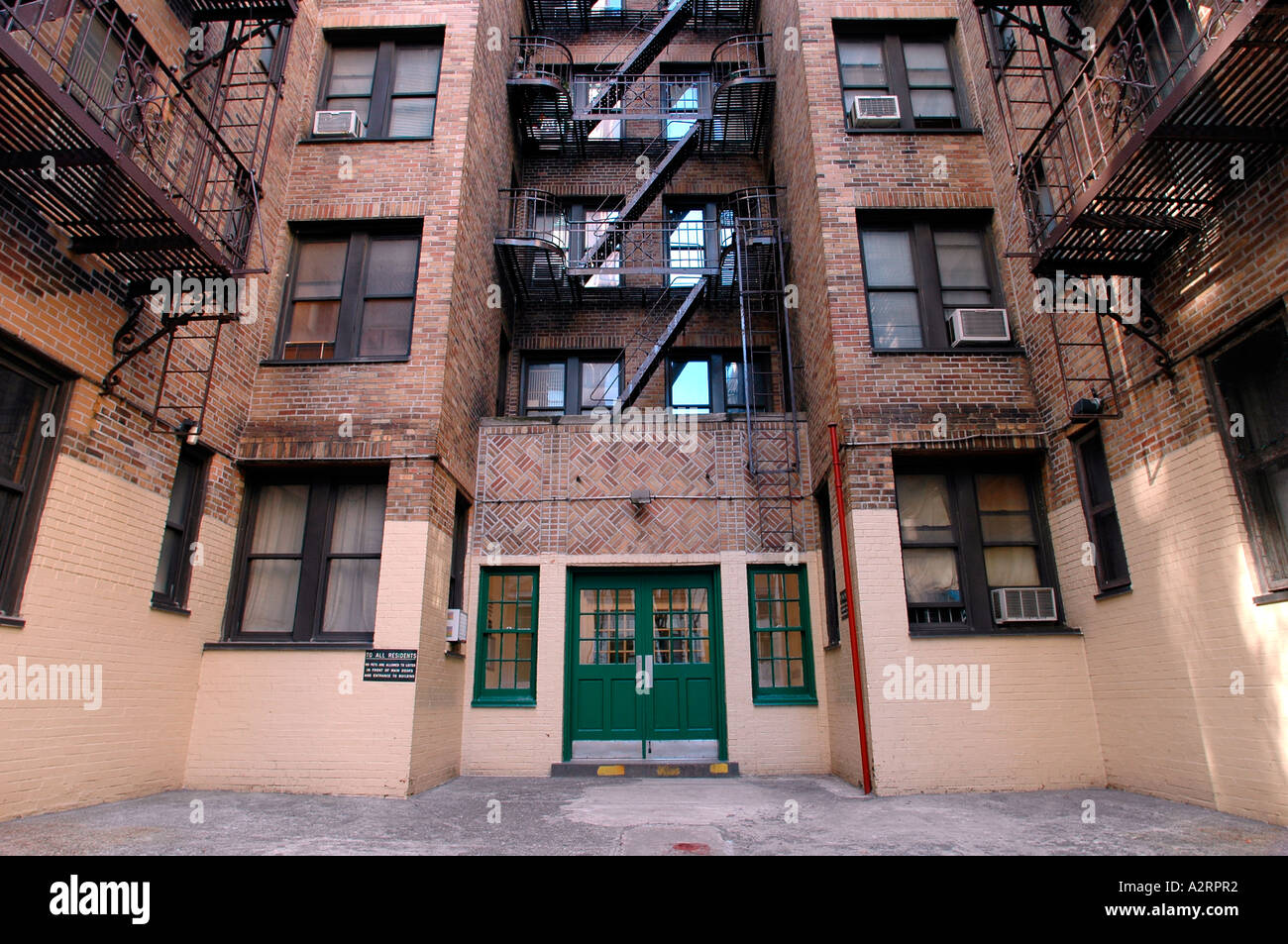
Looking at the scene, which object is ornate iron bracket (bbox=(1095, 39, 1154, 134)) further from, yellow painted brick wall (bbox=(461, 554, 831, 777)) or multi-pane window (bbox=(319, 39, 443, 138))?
multi-pane window (bbox=(319, 39, 443, 138))

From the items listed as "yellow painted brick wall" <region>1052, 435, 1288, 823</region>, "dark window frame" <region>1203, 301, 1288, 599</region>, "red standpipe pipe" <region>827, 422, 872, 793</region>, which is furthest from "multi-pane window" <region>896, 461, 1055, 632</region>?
"dark window frame" <region>1203, 301, 1288, 599</region>

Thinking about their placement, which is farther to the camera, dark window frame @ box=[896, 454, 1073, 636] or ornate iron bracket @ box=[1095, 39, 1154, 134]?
dark window frame @ box=[896, 454, 1073, 636]

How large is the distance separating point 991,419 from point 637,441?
510 cm

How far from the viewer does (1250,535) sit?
235 inches

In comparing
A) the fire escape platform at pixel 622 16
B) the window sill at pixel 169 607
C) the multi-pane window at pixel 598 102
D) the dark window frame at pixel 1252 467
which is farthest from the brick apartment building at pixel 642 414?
the fire escape platform at pixel 622 16

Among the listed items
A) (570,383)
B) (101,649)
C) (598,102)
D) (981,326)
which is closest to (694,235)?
(598,102)

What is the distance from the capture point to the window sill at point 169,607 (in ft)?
24.6

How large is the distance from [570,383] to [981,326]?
6959mm

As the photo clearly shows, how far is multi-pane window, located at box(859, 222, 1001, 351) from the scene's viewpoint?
9.57 m

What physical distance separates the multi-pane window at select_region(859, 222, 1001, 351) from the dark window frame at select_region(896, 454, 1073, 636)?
1.65 metres

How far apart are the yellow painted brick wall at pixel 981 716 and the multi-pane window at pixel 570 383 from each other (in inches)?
242

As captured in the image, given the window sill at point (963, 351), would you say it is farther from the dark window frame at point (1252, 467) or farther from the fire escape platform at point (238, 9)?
the fire escape platform at point (238, 9)

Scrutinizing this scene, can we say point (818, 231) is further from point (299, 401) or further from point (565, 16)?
point (565, 16)

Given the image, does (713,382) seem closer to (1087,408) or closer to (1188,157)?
(1087,408)
